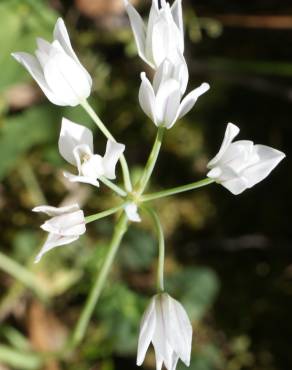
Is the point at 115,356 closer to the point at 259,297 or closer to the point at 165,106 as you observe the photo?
the point at 259,297

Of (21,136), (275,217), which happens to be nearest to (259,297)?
(275,217)

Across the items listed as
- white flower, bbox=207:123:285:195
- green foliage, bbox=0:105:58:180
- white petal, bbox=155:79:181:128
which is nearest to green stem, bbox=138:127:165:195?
white petal, bbox=155:79:181:128

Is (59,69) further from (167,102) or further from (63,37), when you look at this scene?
(167,102)

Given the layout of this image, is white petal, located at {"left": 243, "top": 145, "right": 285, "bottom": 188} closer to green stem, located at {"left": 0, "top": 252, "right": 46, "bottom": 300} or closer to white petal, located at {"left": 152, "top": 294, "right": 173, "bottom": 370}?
white petal, located at {"left": 152, "top": 294, "right": 173, "bottom": 370}

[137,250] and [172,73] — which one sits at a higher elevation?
[172,73]

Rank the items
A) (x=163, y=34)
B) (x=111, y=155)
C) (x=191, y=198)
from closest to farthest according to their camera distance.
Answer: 1. (x=111, y=155)
2. (x=163, y=34)
3. (x=191, y=198)

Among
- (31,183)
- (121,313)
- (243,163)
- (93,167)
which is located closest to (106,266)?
(93,167)
